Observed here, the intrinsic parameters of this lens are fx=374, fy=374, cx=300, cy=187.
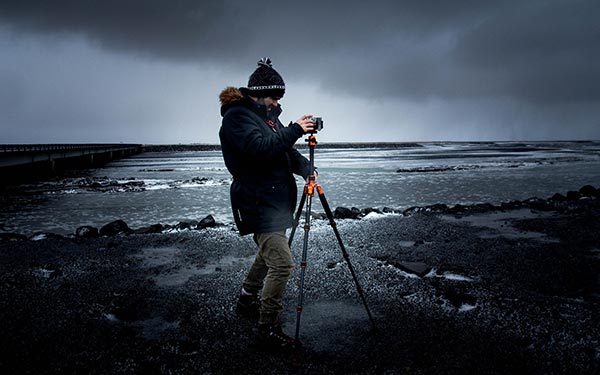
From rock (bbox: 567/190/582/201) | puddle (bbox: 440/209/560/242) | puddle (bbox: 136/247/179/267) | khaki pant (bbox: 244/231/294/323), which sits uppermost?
khaki pant (bbox: 244/231/294/323)

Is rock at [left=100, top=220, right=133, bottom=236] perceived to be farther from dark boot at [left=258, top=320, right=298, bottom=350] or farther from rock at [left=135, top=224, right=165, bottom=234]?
dark boot at [left=258, top=320, right=298, bottom=350]

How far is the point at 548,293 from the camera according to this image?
5.07 metres

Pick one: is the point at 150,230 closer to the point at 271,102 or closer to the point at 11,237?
the point at 11,237

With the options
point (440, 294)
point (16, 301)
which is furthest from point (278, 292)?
point (16, 301)

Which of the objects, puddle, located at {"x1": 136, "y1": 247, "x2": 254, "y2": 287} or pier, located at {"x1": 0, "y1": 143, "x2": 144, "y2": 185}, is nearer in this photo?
puddle, located at {"x1": 136, "y1": 247, "x2": 254, "y2": 287}

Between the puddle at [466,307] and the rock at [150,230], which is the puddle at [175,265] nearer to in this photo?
the rock at [150,230]

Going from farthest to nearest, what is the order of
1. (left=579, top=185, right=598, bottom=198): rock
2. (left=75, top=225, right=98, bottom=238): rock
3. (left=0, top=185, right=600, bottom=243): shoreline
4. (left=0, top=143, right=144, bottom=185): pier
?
1. (left=0, top=143, right=144, bottom=185): pier
2. (left=579, top=185, right=598, bottom=198): rock
3. (left=0, top=185, right=600, bottom=243): shoreline
4. (left=75, top=225, right=98, bottom=238): rock

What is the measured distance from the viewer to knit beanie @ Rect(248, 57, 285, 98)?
3660 millimetres

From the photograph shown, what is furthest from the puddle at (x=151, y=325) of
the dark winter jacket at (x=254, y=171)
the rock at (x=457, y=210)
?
the rock at (x=457, y=210)

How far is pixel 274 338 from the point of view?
368 centimetres

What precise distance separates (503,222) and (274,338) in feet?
28.1

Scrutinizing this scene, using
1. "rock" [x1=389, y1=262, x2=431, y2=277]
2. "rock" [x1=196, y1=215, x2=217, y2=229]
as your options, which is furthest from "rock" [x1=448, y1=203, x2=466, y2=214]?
"rock" [x1=196, y1=215, x2=217, y2=229]

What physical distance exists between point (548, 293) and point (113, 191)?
20512 millimetres

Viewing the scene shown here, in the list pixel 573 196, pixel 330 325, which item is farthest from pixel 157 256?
pixel 573 196
